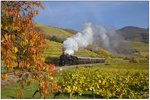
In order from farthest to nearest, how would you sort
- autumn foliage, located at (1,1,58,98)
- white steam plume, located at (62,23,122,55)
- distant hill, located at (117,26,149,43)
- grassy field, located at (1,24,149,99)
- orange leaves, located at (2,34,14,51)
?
white steam plume, located at (62,23,122,55)
distant hill, located at (117,26,149,43)
grassy field, located at (1,24,149,99)
autumn foliage, located at (1,1,58,98)
orange leaves, located at (2,34,14,51)

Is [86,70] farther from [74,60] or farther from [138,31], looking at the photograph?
[74,60]

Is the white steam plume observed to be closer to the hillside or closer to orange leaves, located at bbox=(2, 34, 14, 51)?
the hillside

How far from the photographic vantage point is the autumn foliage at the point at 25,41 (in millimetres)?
5520

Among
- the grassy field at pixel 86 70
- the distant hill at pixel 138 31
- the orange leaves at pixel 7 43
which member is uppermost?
the distant hill at pixel 138 31

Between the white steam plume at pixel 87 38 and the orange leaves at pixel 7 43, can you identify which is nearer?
the orange leaves at pixel 7 43

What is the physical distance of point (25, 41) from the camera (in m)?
5.58

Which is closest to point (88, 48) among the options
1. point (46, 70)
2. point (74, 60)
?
point (74, 60)

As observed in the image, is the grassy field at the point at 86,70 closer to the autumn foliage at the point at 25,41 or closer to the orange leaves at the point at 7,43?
the autumn foliage at the point at 25,41

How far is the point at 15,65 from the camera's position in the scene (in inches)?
215

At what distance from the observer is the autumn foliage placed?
18.1ft

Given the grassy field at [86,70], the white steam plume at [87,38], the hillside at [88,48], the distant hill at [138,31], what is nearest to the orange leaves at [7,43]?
the grassy field at [86,70]

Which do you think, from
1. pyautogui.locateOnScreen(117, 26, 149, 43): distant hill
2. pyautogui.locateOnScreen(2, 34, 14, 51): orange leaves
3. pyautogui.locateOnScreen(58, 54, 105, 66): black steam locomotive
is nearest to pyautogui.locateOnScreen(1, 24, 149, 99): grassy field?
pyautogui.locateOnScreen(58, 54, 105, 66): black steam locomotive

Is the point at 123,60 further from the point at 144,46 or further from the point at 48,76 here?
the point at 48,76

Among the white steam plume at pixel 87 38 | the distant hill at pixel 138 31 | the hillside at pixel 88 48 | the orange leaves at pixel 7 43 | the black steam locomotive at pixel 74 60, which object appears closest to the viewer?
the orange leaves at pixel 7 43
